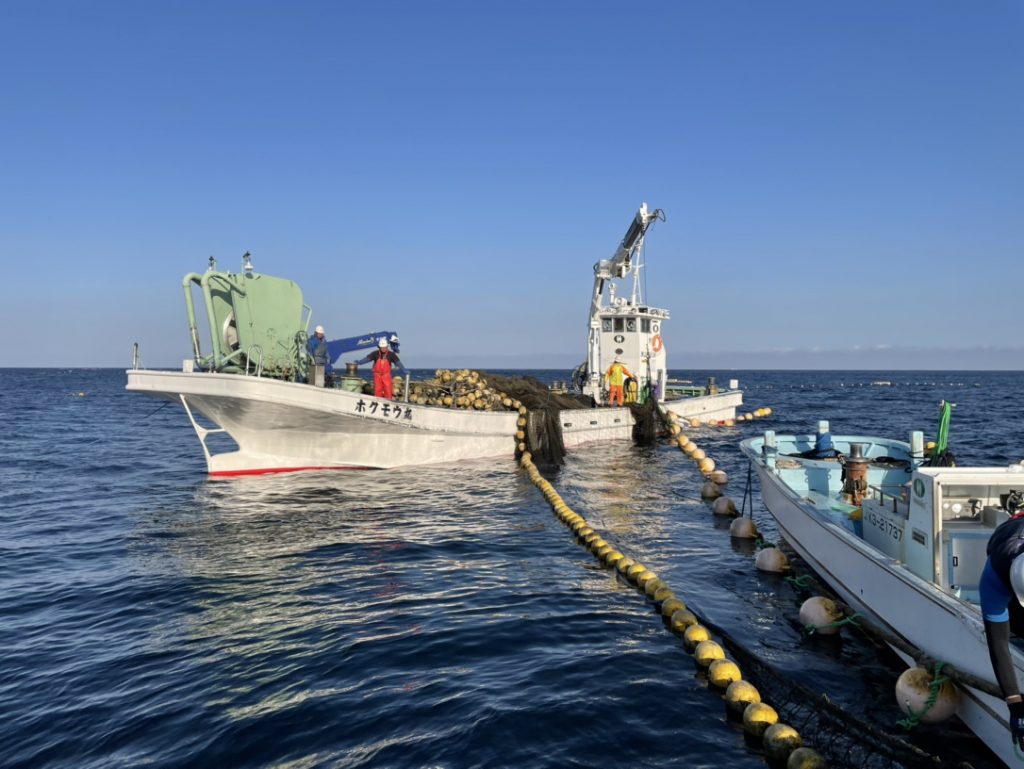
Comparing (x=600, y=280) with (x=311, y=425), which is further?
(x=600, y=280)

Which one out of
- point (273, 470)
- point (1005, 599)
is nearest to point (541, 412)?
point (273, 470)

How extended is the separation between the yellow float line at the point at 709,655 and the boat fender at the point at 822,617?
119 centimetres

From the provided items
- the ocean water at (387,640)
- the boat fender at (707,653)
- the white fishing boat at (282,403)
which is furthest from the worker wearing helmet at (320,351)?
the boat fender at (707,653)

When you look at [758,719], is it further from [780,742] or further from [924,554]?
[924,554]

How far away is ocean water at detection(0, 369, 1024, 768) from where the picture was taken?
507cm

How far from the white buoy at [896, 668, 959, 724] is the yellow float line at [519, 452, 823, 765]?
100cm

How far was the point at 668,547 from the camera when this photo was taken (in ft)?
34.8

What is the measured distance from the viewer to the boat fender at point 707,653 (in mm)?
6090

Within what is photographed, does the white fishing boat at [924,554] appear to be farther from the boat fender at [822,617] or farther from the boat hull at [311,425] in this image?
the boat hull at [311,425]

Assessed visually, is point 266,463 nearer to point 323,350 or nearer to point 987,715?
point 323,350

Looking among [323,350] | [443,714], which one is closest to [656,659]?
[443,714]

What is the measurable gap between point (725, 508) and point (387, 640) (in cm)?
803

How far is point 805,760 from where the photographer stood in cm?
440

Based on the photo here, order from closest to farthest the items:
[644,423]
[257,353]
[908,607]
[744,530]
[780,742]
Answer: [780,742]
[908,607]
[744,530]
[257,353]
[644,423]
